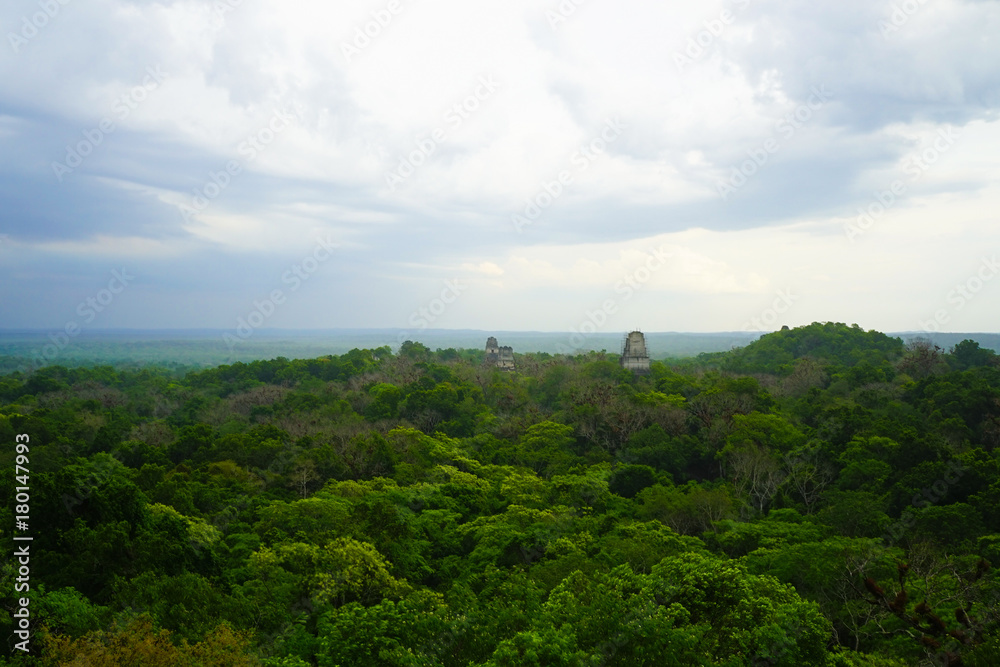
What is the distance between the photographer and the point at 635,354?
167ft

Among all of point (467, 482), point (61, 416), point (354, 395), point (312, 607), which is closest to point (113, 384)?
point (61, 416)

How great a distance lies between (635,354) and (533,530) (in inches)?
1313

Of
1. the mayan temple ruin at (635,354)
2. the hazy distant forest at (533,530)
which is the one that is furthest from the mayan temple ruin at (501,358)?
the hazy distant forest at (533,530)

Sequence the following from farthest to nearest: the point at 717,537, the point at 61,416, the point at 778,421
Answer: the point at 61,416 → the point at 778,421 → the point at 717,537

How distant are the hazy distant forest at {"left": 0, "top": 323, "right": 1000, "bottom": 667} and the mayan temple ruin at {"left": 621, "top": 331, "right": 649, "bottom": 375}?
9.37 metres

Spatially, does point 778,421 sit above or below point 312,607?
above

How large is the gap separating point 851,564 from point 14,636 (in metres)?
16.5

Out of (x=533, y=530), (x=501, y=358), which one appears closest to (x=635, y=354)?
(x=501, y=358)

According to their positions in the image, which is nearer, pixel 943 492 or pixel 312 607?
pixel 312 607

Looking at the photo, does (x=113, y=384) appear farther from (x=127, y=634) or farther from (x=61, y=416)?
(x=127, y=634)

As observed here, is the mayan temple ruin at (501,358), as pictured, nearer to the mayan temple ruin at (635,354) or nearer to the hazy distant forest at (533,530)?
the mayan temple ruin at (635,354)

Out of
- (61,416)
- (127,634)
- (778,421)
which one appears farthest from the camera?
(61,416)

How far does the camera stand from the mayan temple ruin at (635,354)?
50500 mm

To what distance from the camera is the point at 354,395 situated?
44094 mm
